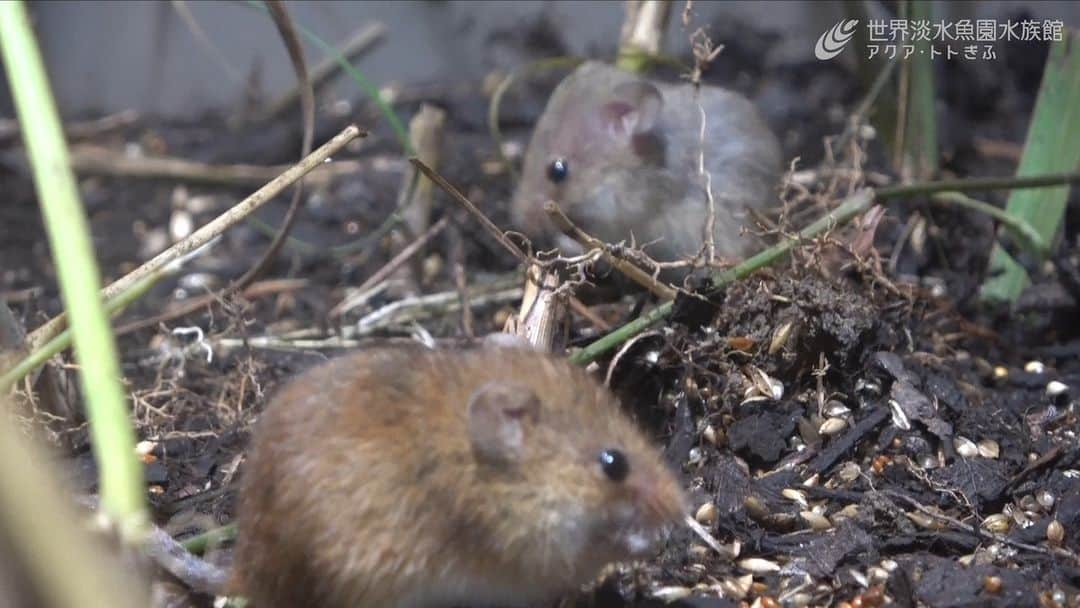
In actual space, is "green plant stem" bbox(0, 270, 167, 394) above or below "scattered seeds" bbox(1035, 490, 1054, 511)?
above

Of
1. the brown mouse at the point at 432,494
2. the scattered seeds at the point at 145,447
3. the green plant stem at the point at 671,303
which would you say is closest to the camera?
the brown mouse at the point at 432,494

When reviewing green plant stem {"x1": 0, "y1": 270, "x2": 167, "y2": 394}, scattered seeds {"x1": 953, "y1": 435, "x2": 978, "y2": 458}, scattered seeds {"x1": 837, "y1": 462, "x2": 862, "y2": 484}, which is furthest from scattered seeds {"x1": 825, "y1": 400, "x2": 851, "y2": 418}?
green plant stem {"x1": 0, "y1": 270, "x2": 167, "y2": 394}

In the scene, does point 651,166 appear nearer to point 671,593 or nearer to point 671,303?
point 671,303

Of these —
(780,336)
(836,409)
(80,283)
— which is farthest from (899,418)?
(80,283)

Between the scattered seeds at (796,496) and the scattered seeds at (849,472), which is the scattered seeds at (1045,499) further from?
the scattered seeds at (796,496)

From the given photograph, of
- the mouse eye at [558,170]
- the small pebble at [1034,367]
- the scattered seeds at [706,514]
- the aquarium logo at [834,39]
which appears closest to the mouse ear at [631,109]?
the mouse eye at [558,170]

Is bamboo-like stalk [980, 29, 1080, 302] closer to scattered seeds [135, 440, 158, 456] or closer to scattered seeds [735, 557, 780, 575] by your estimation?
scattered seeds [735, 557, 780, 575]
